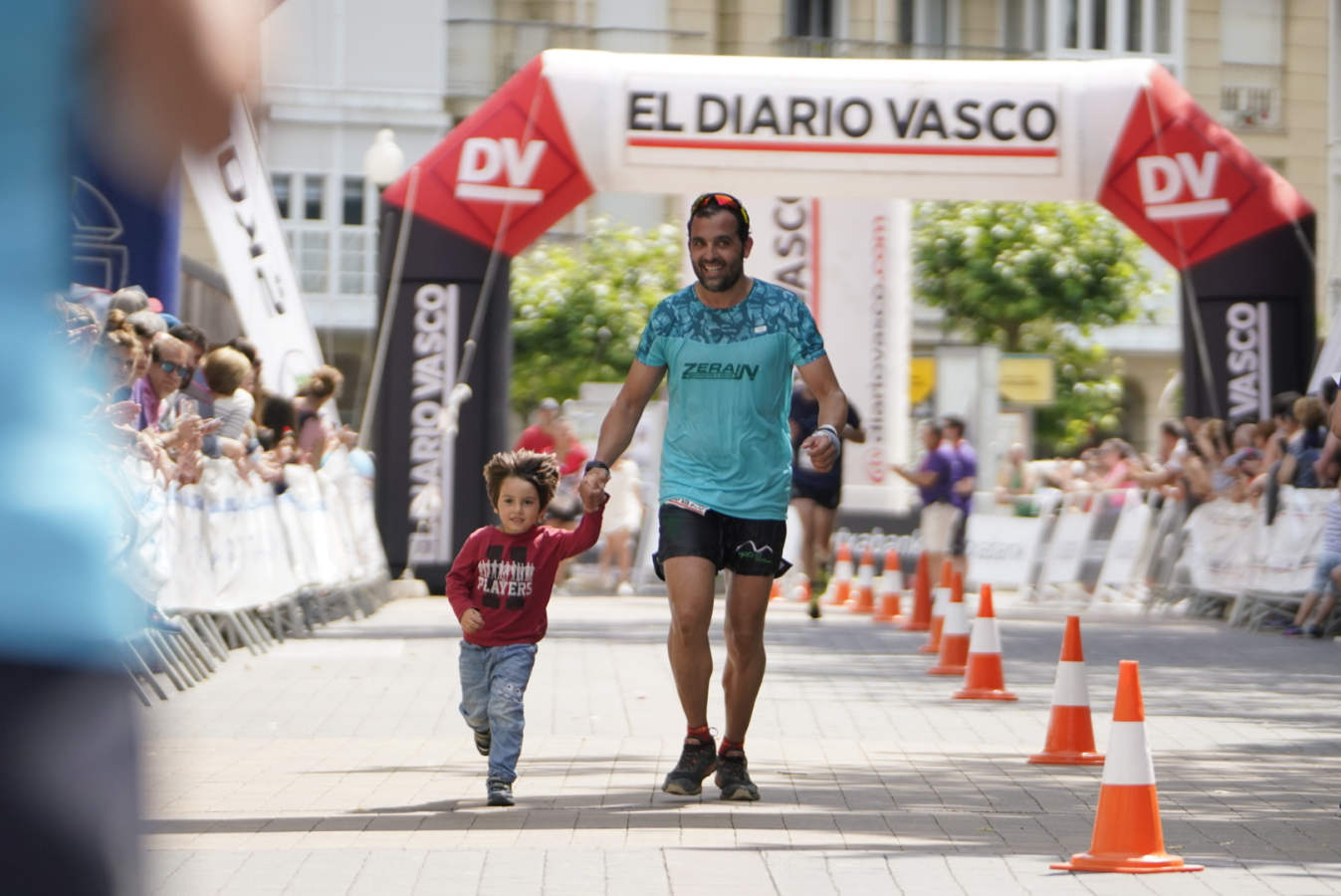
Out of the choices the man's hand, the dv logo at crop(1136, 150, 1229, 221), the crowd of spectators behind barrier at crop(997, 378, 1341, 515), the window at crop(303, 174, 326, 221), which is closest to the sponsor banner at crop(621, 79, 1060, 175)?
the dv logo at crop(1136, 150, 1229, 221)

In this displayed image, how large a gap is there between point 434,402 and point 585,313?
2362 centimetres

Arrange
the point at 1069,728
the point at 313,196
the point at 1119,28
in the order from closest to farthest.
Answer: the point at 1069,728
the point at 313,196
the point at 1119,28

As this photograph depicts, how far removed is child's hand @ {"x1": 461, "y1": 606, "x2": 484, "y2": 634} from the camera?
7.37 metres

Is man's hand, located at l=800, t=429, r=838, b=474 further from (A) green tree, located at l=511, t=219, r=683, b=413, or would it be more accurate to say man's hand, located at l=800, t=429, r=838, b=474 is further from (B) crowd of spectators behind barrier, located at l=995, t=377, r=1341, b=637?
(A) green tree, located at l=511, t=219, r=683, b=413

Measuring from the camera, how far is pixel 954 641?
44.5 ft

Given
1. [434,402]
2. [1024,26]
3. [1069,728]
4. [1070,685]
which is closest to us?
[1070,685]

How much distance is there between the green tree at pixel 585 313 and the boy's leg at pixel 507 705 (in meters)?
35.0

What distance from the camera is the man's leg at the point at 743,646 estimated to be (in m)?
7.62

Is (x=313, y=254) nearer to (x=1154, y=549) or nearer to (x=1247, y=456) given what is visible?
(x=1154, y=549)

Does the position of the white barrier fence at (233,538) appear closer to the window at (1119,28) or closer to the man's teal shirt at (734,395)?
the man's teal shirt at (734,395)

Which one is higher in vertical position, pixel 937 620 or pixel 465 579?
pixel 465 579

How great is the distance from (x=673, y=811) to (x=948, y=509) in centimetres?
1272

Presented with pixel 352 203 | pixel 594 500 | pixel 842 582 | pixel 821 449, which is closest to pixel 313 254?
pixel 352 203

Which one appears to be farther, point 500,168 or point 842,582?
point 842,582
